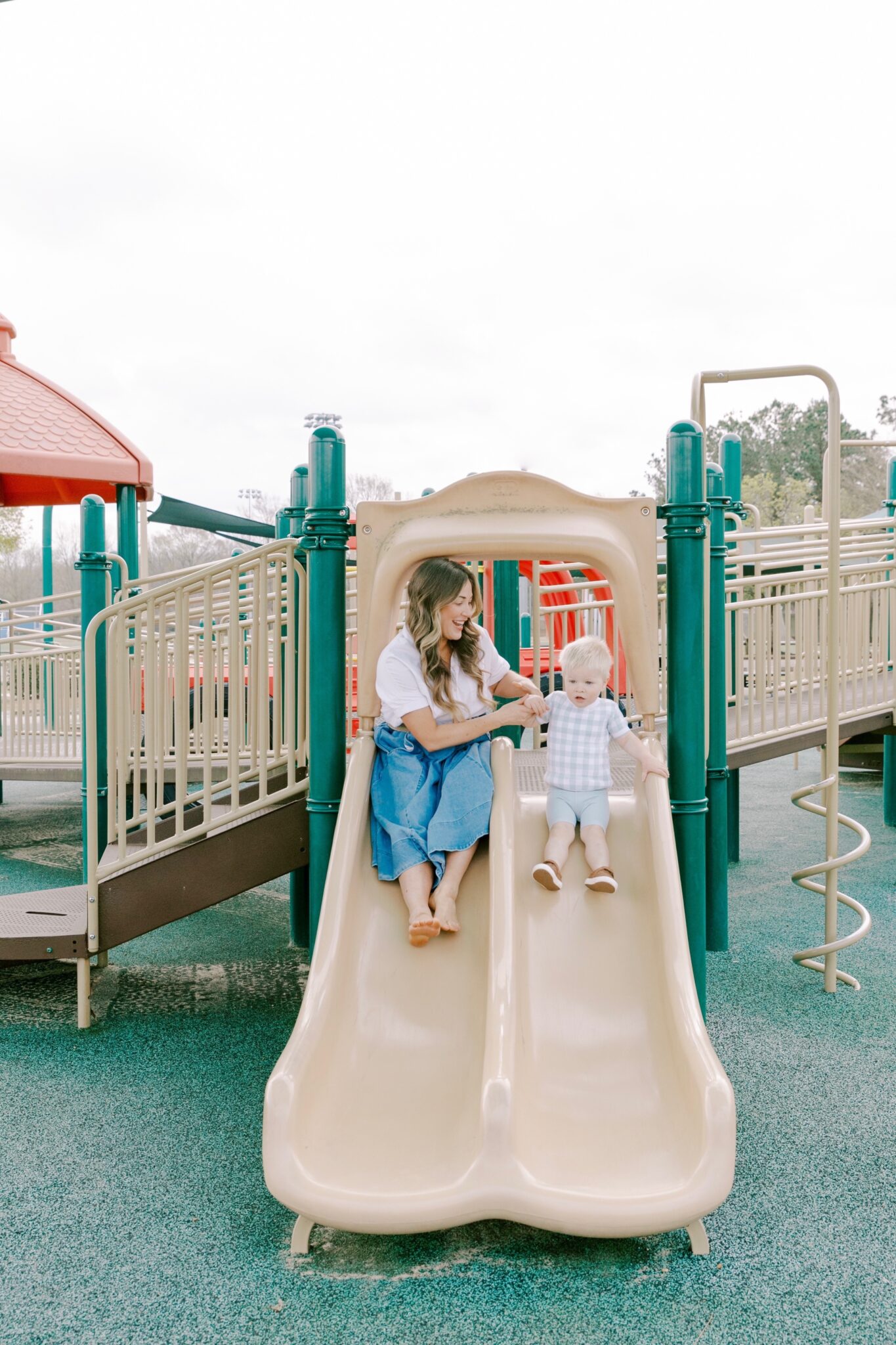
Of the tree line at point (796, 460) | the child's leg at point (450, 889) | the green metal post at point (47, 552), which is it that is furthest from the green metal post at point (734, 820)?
the tree line at point (796, 460)

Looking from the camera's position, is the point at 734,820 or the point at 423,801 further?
the point at 734,820

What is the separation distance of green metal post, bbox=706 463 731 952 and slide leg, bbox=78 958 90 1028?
2.77 metres

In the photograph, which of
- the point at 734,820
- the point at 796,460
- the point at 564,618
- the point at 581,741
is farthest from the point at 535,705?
the point at 796,460

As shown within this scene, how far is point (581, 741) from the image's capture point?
3.62m

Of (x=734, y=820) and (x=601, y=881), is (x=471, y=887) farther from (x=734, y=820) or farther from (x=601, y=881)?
(x=734, y=820)

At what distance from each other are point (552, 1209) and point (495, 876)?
1043mm

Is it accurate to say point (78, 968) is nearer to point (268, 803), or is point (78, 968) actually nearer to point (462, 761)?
point (268, 803)

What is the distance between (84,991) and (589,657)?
94.7 inches

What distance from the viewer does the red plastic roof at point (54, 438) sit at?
342 inches

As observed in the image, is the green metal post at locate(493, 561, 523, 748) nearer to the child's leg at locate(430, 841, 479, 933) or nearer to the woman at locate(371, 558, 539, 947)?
the woman at locate(371, 558, 539, 947)

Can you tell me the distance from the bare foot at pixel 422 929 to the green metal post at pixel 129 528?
5245 millimetres

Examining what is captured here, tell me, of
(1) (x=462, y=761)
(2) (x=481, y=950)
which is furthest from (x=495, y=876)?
(1) (x=462, y=761)

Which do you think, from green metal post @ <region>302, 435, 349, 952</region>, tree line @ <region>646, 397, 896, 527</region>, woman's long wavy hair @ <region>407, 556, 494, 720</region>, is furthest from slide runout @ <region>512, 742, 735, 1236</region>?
tree line @ <region>646, 397, 896, 527</region>

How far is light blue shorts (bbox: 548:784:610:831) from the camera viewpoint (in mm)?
3525
